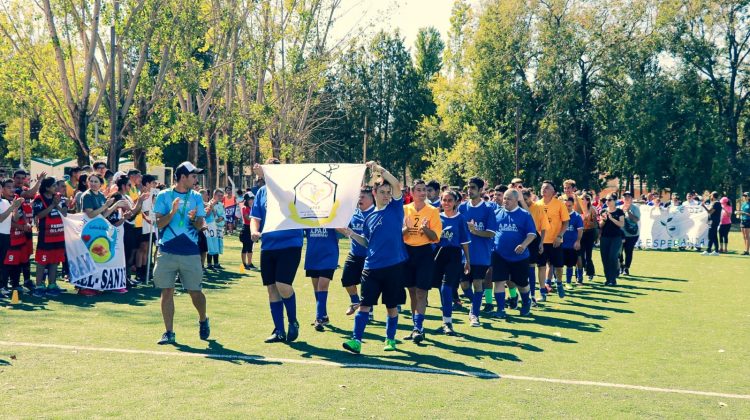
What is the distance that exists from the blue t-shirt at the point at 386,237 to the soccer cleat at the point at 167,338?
233 centimetres

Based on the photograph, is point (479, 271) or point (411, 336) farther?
point (479, 271)

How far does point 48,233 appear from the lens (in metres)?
12.7

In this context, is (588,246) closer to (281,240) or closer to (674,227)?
(281,240)

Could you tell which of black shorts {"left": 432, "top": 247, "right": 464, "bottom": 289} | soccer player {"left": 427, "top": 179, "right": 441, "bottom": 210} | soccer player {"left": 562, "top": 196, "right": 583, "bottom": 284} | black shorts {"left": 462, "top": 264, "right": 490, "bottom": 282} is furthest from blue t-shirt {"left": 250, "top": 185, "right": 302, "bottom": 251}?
soccer player {"left": 562, "top": 196, "right": 583, "bottom": 284}

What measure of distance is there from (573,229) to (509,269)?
392 centimetres

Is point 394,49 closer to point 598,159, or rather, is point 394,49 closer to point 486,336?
point 598,159

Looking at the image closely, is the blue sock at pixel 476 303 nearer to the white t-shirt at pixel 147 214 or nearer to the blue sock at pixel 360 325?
the blue sock at pixel 360 325

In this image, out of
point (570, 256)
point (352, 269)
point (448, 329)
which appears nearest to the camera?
point (448, 329)

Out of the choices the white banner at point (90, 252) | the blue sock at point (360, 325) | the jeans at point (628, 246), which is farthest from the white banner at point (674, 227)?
the blue sock at point (360, 325)

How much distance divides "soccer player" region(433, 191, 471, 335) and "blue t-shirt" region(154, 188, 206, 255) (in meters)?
3.09

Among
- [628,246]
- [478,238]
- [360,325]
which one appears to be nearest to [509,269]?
[478,238]

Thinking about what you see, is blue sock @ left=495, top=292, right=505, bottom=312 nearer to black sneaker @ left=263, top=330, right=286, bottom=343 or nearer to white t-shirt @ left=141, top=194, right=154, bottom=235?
black sneaker @ left=263, top=330, right=286, bottom=343

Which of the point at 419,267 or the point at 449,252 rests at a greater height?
the point at 449,252

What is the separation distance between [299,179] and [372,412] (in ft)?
11.9
